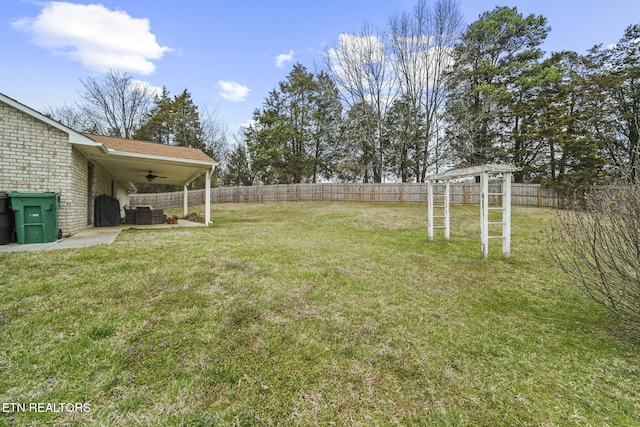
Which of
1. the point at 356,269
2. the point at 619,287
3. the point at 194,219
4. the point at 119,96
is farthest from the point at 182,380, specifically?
the point at 119,96

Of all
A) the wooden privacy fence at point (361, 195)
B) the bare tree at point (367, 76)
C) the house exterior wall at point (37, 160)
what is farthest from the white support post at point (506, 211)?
the bare tree at point (367, 76)

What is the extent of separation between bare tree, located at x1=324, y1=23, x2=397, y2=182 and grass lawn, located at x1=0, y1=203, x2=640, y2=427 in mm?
17460

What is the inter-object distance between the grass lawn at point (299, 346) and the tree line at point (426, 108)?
1394cm

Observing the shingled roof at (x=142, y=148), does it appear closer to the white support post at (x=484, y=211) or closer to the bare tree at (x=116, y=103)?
the white support post at (x=484, y=211)

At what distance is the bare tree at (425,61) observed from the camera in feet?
57.3

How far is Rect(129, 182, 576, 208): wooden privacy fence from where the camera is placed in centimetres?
1492

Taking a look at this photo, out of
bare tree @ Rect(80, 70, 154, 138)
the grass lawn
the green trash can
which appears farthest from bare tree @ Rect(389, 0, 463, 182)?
bare tree @ Rect(80, 70, 154, 138)

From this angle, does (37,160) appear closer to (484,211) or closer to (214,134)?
(484,211)

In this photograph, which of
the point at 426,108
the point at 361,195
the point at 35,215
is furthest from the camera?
the point at 426,108

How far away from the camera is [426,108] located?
61.8 ft

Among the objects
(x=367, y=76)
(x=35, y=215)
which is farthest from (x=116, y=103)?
(x=35, y=215)

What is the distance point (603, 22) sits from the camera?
948 cm

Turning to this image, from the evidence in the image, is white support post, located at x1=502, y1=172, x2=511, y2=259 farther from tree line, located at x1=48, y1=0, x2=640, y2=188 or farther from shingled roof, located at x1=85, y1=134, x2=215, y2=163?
tree line, located at x1=48, y1=0, x2=640, y2=188

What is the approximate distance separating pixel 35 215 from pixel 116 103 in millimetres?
22854
